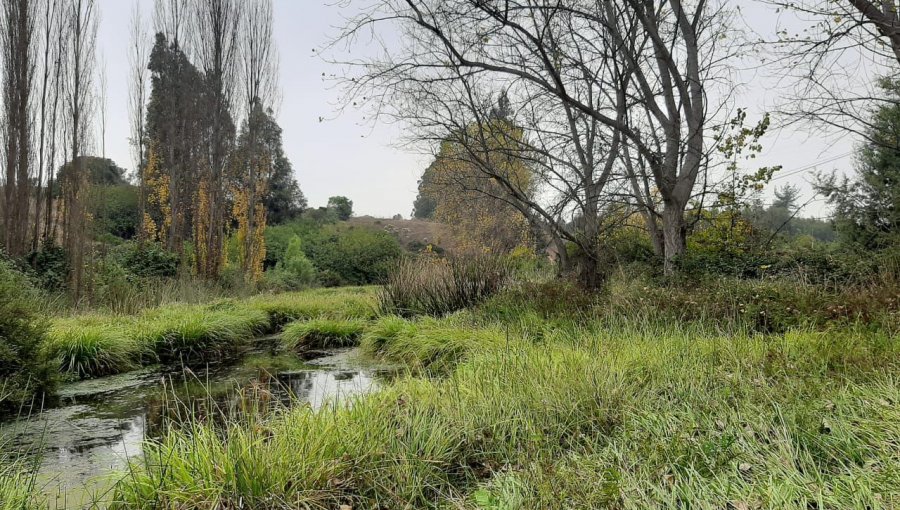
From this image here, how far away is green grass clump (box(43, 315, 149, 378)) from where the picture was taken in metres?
5.44

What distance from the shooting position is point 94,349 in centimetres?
566

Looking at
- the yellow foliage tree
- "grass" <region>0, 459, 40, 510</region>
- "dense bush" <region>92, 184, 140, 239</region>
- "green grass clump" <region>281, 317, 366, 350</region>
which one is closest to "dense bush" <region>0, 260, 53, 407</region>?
"grass" <region>0, 459, 40, 510</region>

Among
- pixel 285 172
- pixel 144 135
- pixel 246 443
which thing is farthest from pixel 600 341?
pixel 285 172

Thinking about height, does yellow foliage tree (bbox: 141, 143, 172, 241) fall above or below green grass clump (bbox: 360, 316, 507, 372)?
above

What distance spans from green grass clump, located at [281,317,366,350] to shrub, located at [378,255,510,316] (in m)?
0.86

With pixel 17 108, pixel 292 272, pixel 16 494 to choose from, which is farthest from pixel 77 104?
pixel 16 494

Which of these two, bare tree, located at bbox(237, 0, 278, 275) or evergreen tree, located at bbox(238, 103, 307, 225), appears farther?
evergreen tree, located at bbox(238, 103, 307, 225)

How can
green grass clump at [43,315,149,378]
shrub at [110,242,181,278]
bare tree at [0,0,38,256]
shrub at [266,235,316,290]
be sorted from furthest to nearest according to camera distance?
1. shrub at [266,235,316,290]
2. shrub at [110,242,181,278]
3. bare tree at [0,0,38,256]
4. green grass clump at [43,315,149,378]

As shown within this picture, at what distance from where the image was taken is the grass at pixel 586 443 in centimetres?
198

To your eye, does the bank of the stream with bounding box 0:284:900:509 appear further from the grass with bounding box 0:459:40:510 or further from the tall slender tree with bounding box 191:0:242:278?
the tall slender tree with bounding box 191:0:242:278

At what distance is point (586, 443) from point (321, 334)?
6.07 metres

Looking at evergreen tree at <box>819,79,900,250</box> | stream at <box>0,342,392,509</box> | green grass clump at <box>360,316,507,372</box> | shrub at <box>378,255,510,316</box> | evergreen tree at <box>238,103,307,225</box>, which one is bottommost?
stream at <box>0,342,392,509</box>

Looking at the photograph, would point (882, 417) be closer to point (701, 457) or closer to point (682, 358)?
point (701, 457)

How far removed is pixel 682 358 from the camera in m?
3.92
